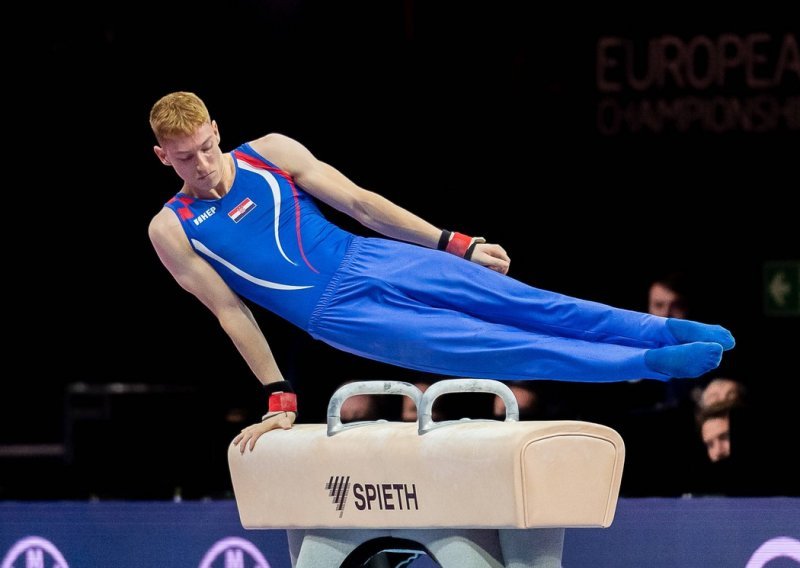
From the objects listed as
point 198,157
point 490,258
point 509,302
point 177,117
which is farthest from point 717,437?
point 177,117

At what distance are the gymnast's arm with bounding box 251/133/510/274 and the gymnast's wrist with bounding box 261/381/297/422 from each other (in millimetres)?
586

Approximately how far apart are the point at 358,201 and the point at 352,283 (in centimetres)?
31

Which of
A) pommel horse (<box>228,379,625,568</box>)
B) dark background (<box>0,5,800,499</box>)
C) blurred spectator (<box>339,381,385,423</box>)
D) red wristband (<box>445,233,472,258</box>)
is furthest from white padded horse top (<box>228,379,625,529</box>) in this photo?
dark background (<box>0,5,800,499</box>)

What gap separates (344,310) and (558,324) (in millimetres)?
652

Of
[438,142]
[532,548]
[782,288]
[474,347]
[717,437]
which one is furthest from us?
[782,288]

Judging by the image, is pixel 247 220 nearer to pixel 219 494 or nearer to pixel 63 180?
pixel 219 494

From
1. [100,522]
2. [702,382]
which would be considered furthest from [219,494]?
[702,382]

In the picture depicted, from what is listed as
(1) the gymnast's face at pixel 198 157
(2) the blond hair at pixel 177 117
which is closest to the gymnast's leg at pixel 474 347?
(1) the gymnast's face at pixel 198 157

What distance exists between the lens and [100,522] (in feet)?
17.7

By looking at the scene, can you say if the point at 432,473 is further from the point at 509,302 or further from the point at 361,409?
the point at 361,409

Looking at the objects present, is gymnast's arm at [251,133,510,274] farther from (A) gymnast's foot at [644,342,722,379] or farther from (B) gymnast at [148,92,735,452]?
(A) gymnast's foot at [644,342,722,379]

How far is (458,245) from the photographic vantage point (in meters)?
4.25

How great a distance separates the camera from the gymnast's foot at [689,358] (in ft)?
11.8

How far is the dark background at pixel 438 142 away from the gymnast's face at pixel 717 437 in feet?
3.78
